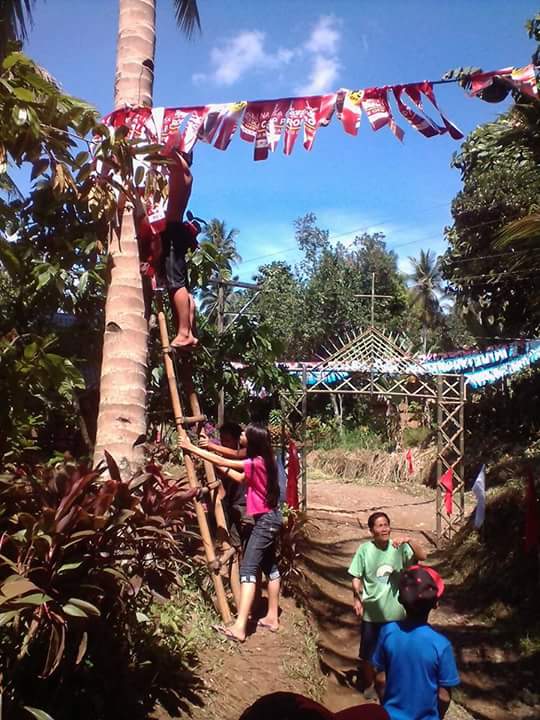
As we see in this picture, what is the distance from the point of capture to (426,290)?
43188 millimetres

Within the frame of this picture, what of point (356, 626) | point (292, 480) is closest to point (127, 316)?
point (356, 626)

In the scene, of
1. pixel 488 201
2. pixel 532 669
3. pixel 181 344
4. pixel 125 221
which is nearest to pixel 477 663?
pixel 532 669

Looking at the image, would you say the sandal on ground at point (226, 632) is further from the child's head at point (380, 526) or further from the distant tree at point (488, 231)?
the distant tree at point (488, 231)

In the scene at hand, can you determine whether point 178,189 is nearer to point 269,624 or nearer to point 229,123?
point 229,123

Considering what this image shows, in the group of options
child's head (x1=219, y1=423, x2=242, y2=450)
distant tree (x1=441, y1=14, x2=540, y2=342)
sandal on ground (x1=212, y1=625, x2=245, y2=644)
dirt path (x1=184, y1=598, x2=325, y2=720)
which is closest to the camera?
dirt path (x1=184, y1=598, x2=325, y2=720)

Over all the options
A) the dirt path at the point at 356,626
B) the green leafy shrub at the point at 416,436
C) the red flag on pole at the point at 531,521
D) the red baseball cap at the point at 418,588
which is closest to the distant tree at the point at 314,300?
the green leafy shrub at the point at 416,436

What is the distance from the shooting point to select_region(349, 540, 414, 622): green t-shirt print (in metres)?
4.77

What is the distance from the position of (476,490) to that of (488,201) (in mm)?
7673

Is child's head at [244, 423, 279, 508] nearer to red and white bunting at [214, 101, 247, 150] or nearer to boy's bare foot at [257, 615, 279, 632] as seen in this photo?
boy's bare foot at [257, 615, 279, 632]

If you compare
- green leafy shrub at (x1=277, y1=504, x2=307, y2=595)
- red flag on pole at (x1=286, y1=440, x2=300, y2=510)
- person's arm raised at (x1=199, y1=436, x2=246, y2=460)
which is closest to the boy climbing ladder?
person's arm raised at (x1=199, y1=436, x2=246, y2=460)

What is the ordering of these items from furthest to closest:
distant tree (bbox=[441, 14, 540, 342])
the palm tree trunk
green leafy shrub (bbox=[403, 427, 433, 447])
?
green leafy shrub (bbox=[403, 427, 433, 447]) → distant tree (bbox=[441, 14, 540, 342]) → the palm tree trunk

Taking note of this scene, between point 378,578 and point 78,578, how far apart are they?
8.93 feet

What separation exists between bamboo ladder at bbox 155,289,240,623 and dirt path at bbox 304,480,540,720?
4.37 feet

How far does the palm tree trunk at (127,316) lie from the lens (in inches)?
156
